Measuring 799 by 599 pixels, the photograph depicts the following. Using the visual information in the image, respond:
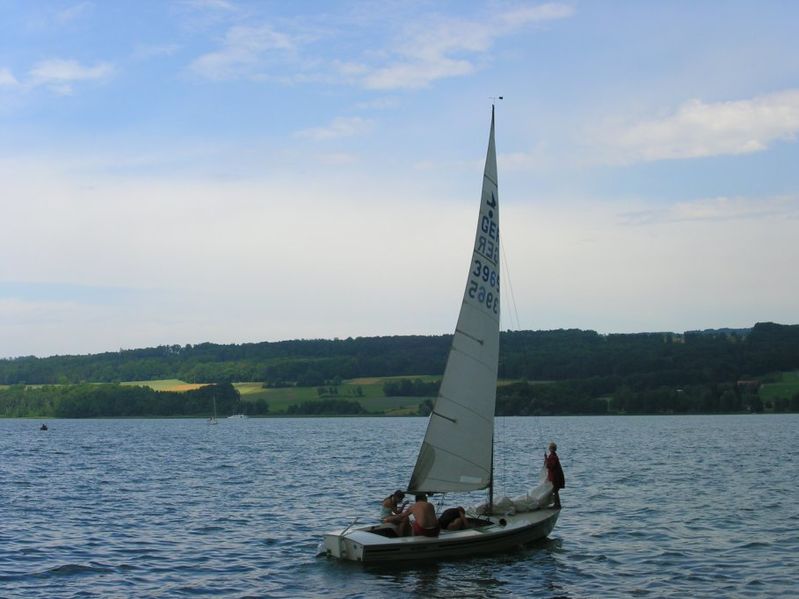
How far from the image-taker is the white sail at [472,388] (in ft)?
85.0

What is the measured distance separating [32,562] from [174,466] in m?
41.1

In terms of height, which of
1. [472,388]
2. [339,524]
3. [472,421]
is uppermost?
[472,388]

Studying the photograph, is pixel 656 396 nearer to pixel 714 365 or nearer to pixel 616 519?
pixel 714 365

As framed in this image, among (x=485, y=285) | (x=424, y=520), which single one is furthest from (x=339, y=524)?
(x=485, y=285)

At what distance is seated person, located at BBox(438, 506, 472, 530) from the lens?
84.6ft

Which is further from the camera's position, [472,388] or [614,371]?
[614,371]

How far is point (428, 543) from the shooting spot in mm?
24484

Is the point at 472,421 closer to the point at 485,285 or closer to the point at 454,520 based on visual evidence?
the point at 454,520

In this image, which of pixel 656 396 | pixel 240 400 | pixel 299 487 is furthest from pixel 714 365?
pixel 299 487

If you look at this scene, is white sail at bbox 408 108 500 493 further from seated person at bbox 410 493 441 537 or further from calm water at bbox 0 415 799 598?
calm water at bbox 0 415 799 598

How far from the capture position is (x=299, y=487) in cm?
4803

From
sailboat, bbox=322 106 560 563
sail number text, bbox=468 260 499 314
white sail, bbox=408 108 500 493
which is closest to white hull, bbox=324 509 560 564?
sailboat, bbox=322 106 560 563

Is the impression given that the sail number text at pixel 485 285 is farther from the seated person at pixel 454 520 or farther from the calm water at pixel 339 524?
the calm water at pixel 339 524

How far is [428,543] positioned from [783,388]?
513 ft
